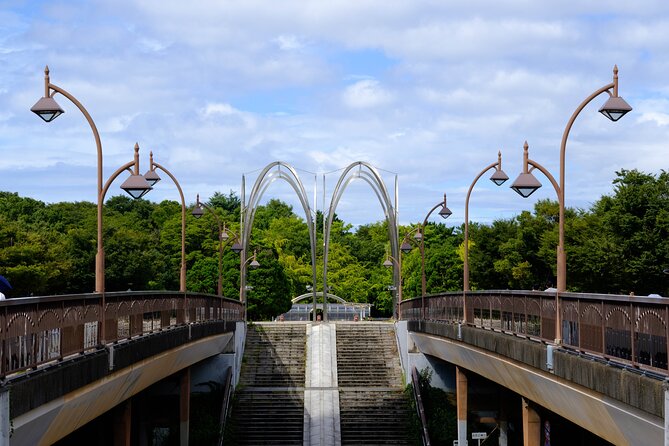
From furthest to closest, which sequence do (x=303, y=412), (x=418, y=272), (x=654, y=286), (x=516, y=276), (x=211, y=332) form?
(x=418, y=272) → (x=516, y=276) → (x=654, y=286) → (x=303, y=412) → (x=211, y=332)

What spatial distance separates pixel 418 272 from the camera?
9831cm

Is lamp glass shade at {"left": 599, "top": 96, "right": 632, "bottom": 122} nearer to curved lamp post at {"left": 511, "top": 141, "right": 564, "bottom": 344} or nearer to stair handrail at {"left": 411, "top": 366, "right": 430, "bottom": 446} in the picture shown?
curved lamp post at {"left": 511, "top": 141, "right": 564, "bottom": 344}

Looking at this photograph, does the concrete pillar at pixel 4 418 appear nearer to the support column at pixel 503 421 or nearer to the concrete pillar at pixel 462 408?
the concrete pillar at pixel 462 408

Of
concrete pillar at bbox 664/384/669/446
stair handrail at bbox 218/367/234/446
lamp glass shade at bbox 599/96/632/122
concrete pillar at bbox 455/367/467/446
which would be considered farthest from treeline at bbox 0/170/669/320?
concrete pillar at bbox 664/384/669/446

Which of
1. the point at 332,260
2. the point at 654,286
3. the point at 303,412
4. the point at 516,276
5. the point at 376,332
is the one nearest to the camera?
the point at 303,412

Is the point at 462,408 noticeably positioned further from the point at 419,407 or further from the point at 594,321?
the point at 594,321

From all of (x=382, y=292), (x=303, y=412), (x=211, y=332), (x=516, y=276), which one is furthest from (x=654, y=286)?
(x=382, y=292)

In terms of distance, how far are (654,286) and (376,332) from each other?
15.4m

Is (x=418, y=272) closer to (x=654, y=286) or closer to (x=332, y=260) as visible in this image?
(x=332, y=260)

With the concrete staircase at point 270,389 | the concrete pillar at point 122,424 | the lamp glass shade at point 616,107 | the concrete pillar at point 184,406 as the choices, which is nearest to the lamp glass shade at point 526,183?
the lamp glass shade at point 616,107

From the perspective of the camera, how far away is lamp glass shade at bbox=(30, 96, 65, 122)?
22.6 m

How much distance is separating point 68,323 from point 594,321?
974 cm

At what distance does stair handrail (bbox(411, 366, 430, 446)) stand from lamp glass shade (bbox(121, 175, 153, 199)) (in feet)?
72.8

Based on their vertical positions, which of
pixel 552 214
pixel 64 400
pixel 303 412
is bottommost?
pixel 303 412
